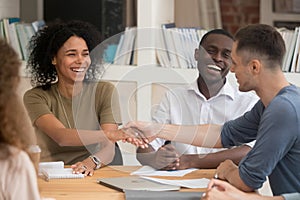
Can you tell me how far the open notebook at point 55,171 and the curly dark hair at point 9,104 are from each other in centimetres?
97

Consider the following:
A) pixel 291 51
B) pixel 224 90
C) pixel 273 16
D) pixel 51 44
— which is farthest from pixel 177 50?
pixel 273 16

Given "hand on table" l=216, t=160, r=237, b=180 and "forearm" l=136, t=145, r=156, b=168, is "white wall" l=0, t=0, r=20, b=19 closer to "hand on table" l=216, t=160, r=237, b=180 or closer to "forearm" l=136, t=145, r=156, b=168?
"forearm" l=136, t=145, r=156, b=168

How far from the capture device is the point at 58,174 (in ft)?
8.63

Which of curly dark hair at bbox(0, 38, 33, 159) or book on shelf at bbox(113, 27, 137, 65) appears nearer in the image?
curly dark hair at bbox(0, 38, 33, 159)

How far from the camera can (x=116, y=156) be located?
297 cm

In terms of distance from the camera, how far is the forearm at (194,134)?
2.79 meters

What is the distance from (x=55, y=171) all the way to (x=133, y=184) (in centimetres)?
35

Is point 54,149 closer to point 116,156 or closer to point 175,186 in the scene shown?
point 116,156

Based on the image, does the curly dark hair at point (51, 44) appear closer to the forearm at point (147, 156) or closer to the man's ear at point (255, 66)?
the forearm at point (147, 156)

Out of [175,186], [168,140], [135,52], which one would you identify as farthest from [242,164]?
[135,52]

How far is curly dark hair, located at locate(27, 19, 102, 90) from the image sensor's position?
3232 mm

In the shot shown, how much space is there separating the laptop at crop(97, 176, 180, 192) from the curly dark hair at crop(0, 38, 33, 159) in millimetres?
826

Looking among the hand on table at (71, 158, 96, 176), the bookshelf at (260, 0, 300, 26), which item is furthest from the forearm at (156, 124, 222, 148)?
the bookshelf at (260, 0, 300, 26)

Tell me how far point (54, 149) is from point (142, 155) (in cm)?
44
